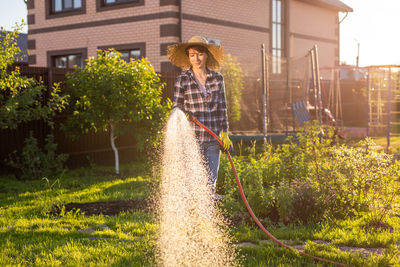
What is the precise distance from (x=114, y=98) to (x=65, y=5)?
1058cm

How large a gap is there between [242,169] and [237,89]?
7141 mm

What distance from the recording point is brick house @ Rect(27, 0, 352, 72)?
14.4 m

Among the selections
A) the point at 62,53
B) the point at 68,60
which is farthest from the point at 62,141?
the point at 68,60

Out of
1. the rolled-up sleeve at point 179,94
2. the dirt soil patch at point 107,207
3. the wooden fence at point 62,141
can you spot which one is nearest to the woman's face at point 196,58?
the rolled-up sleeve at point 179,94

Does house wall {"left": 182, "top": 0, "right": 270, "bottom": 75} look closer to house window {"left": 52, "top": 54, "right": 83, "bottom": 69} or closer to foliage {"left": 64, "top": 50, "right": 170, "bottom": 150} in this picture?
house window {"left": 52, "top": 54, "right": 83, "bottom": 69}

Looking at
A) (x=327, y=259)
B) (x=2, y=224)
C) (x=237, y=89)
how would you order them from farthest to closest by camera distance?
1. (x=237, y=89)
2. (x=2, y=224)
3. (x=327, y=259)

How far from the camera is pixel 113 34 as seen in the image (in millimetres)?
15477

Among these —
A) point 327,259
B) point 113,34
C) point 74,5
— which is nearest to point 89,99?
point 327,259

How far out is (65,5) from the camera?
17047mm

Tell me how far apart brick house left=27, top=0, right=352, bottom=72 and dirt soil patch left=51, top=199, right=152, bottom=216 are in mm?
8628

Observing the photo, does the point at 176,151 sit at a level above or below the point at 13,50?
below

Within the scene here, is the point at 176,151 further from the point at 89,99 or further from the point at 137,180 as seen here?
the point at 89,99

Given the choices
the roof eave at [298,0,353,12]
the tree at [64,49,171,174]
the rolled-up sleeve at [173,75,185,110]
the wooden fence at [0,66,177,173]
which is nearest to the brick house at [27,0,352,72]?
the roof eave at [298,0,353,12]

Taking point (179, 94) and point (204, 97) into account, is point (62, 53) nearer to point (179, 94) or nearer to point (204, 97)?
point (179, 94)
